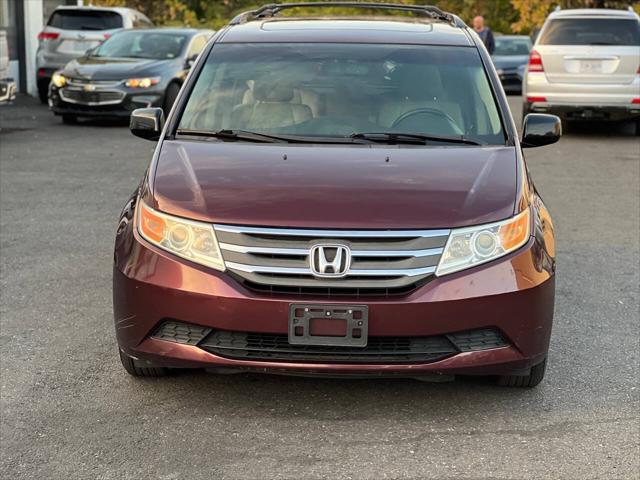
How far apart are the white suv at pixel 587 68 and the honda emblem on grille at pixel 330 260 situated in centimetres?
1177

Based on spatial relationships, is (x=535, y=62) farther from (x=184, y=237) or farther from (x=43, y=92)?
(x=184, y=237)

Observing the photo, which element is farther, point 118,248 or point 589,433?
point 118,248

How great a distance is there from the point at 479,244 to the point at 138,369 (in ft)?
5.34

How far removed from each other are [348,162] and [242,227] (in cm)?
75

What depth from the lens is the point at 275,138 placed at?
5.15 metres

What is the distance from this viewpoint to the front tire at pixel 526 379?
467cm

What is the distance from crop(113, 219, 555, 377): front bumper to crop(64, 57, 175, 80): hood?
12.1 meters

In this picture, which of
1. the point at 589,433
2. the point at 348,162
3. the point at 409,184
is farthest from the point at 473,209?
the point at 589,433

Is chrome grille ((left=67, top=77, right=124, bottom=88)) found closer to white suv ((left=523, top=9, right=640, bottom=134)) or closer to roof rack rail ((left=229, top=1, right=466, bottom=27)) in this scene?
white suv ((left=523, top=9, right=640, bottom=134))

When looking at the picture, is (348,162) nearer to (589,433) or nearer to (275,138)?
(275,138)

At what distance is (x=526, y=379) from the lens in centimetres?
472

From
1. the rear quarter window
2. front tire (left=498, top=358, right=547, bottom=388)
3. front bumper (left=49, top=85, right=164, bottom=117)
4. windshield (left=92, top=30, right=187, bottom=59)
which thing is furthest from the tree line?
front tire (left=498, top=358, right=547, bottom=388)

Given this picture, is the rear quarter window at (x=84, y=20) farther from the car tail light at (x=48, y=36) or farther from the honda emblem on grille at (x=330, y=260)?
the honda emblem on grille at (x=330, y=260)

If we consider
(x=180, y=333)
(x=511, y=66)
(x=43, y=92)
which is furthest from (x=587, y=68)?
(x=180, y=333)
